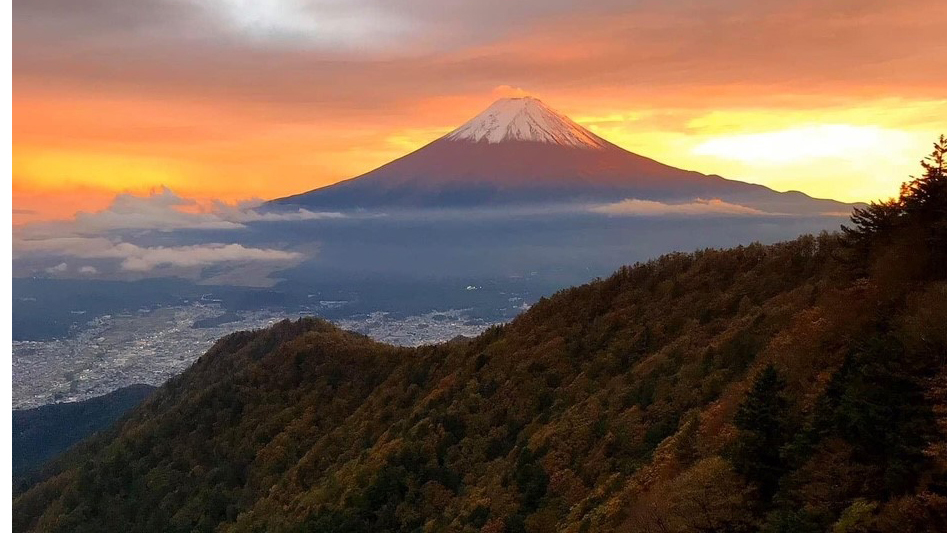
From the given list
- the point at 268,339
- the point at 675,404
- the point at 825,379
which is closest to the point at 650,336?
the point at 675,404

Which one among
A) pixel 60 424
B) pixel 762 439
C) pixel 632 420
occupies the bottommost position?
pixel 60 424

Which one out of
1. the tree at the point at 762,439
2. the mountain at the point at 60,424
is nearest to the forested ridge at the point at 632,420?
the tree at the point at 762,439

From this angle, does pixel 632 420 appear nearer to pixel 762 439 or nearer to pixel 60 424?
pixel 762 439

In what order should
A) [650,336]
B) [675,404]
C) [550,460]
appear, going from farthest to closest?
[650,336], [550,460], [675,404]

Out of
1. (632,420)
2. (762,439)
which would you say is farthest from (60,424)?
(762,439)

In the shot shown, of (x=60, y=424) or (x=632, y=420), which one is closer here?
(x=632, y=420)

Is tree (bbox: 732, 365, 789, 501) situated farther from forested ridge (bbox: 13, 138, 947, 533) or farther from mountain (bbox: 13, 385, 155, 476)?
mountain (bbox: 13, 385, 155, 476)

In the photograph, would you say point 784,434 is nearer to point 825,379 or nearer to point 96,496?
point 825,379
